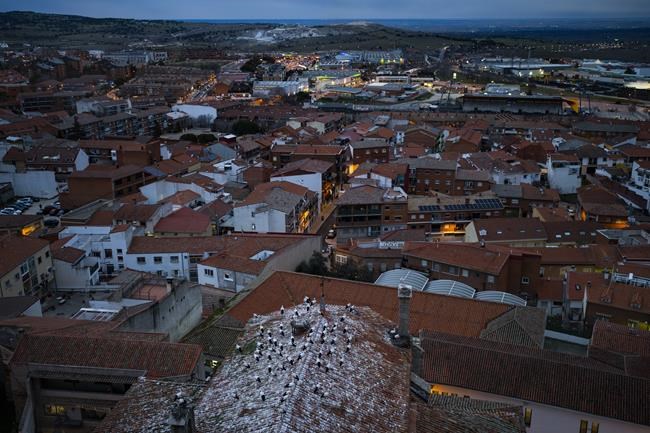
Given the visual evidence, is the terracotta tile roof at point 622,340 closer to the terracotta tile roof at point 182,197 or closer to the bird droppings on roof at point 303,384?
the bird droppings on roof at point 303,384

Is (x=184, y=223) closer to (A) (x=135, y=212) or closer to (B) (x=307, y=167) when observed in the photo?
(A) (x=135, y=212)

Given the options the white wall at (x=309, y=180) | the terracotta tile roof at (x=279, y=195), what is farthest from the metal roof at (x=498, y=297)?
the white wall at (x=309, y=180)

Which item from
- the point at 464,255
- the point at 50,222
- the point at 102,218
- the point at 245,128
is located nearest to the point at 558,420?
the point at 464,255

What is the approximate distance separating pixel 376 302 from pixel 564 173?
24238 millimetres

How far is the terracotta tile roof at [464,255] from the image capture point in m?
19.6

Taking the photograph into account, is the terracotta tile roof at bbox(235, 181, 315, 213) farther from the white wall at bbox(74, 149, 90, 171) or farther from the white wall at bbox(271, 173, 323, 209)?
the white wall at bbox(74, 149, 90, 171)

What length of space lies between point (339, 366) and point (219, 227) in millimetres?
19447

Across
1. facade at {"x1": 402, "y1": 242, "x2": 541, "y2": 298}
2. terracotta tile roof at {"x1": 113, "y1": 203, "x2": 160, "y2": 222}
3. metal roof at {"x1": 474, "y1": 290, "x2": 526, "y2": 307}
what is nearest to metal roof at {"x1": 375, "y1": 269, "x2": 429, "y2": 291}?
metal roof at {"x1": 474, "y1": 290, "x2": 526, "y2": 307}

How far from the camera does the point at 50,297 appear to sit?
2036cm

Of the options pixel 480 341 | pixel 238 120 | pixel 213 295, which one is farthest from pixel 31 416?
pixel 238 120

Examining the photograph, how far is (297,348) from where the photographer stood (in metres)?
7.50

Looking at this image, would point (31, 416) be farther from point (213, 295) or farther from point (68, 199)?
point (68, 199)

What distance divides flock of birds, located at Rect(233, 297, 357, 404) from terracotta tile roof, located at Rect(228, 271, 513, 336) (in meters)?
5.40

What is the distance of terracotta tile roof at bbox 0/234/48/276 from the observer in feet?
61.2
